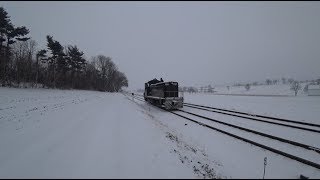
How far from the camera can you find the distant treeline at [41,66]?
39.0m

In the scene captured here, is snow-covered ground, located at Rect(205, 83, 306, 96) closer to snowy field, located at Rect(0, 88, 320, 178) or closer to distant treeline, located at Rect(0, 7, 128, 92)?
distant treeline, located at Rect(0, 7, 128, 92)

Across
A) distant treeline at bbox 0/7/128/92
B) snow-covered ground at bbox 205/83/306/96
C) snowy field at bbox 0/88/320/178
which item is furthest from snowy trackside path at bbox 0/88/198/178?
snow-covered ground at bbox 205/83/306/96

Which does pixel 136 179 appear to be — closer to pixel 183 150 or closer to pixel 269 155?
pixel 183 150

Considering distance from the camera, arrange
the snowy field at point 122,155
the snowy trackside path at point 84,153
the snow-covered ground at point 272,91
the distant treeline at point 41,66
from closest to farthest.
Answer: the snowy trackside path at point 84,153 → the snowy field at point 122,155 → the distant treeline at point 41,66 → the snow-covered ground at point 272,91

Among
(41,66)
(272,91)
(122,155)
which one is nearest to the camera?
(122,155)

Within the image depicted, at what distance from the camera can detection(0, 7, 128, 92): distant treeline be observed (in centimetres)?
3903

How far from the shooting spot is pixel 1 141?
888 centimetres

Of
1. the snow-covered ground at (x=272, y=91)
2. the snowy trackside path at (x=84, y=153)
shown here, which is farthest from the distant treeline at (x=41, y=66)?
the snow-covered ground at (x=272, y=91)

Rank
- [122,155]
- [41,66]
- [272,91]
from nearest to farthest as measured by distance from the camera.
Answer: [122,155] → [41,66] → [272,91]

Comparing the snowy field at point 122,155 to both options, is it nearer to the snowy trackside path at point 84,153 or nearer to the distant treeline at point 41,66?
the snowy trackside path at point 84,153

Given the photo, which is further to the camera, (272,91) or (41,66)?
(272,91)

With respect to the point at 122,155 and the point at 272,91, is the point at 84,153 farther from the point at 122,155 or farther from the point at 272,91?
the point at 272,91

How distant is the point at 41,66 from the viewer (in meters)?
58.1

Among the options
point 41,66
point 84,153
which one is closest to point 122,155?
point 84,153
